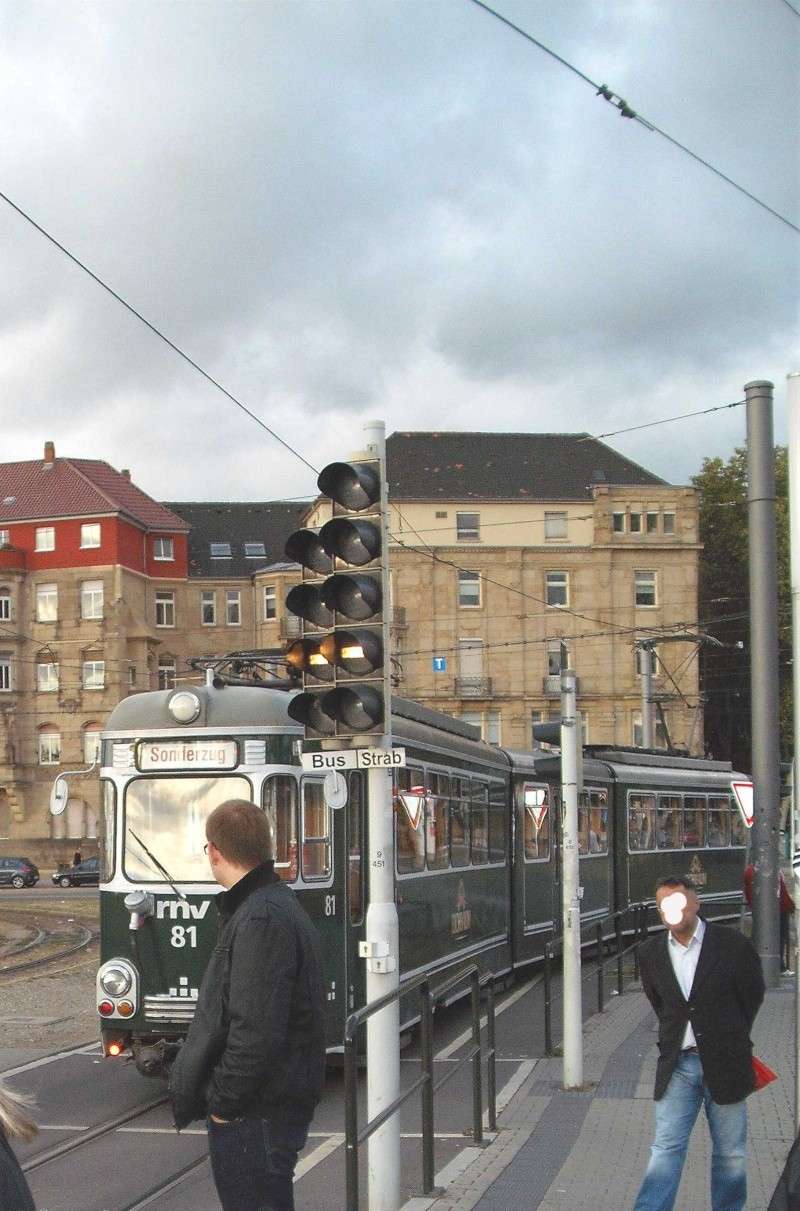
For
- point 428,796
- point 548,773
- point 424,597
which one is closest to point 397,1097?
point 548,773

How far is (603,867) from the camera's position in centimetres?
2533

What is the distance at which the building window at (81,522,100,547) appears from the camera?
75.2 m

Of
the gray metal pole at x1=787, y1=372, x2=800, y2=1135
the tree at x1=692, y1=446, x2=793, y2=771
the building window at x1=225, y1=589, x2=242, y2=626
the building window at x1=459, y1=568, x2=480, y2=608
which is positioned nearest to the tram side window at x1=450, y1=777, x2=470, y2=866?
the gray metal pole at x1=787, y1=372, x2=800, y2=1135

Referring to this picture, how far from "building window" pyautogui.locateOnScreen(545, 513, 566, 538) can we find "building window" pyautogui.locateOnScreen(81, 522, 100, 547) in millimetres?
20174

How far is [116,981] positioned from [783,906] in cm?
1318

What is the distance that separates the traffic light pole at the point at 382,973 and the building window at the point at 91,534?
67065 mm

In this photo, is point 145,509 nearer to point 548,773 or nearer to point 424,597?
point 424,597

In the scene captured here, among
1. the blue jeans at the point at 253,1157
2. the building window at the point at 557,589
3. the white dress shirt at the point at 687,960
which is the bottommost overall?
the blue jeans at the point at 253,1157

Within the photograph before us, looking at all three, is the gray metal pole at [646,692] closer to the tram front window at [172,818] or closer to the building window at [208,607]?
the tram front window at [172,818]

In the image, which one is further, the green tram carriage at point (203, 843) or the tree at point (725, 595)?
the tree at point (725, 595)

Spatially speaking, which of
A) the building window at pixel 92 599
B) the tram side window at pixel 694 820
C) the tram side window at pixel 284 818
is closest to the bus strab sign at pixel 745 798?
the tram side window at pixel 284 818

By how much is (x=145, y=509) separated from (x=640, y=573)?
77.4 ft

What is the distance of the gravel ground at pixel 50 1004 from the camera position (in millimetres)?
17109

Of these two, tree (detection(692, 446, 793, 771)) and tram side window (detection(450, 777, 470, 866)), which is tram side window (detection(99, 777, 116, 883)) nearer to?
tram side window (detection(450, 777, 470, 866))
